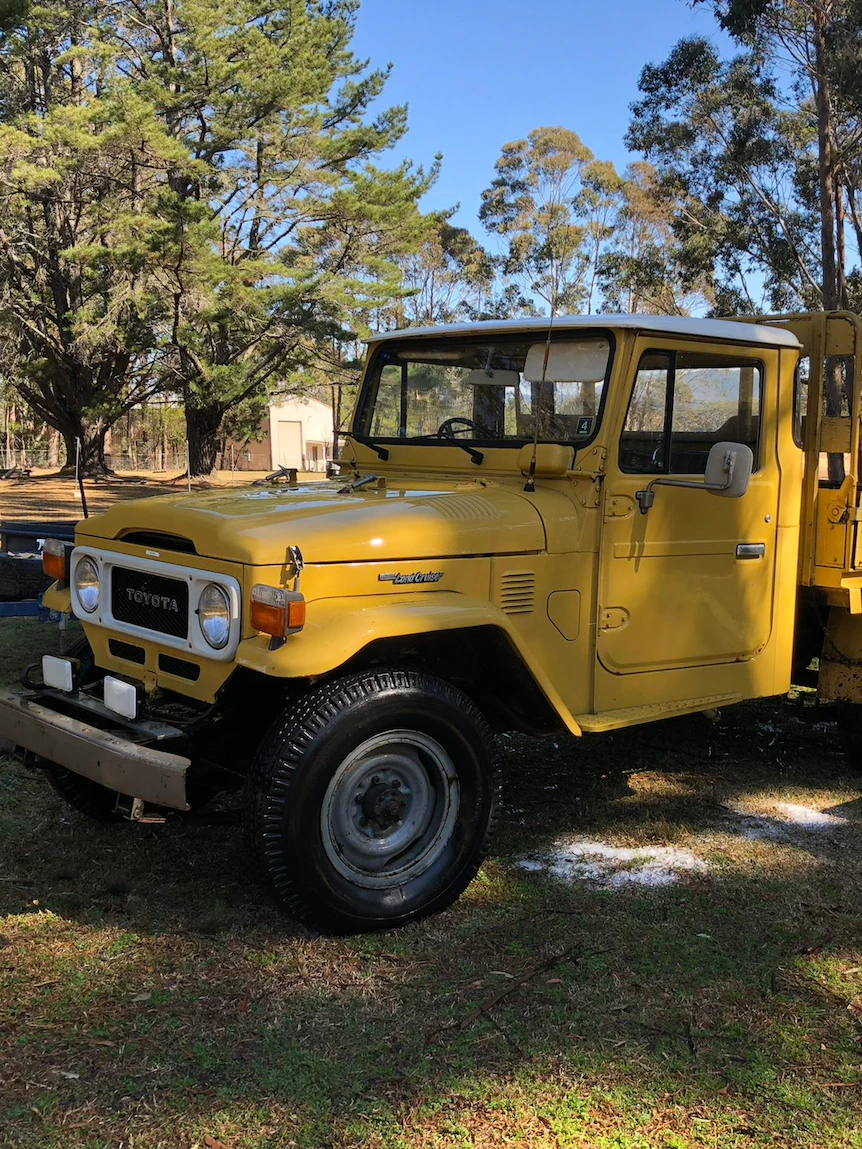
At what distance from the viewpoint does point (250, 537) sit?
11.1 ft

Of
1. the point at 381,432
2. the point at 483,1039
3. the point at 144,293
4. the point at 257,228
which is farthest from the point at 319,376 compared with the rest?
the point at 483,1039

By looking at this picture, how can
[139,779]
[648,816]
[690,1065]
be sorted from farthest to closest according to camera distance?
[648,816]
[139,779]
[690,1065]

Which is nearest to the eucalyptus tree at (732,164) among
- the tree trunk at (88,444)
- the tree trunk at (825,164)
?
the tree trunk at (825,164)

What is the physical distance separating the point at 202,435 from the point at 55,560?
1043 inches

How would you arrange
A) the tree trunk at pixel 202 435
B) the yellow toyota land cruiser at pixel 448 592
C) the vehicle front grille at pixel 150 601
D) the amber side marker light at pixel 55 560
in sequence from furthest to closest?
the tree trunk at pixel 202 435, the amber side marker light at pixel 55 560, the vehicle front grille at pixel 150 601, the yellow toyota land cruiser at pixel 448 592

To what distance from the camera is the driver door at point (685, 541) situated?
13.7ft

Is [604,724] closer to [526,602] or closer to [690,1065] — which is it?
[526,602]

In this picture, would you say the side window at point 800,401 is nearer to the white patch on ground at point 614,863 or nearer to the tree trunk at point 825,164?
the white patch on ground at point 614,863

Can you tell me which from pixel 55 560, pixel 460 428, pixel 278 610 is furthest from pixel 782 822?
pixel 55 560

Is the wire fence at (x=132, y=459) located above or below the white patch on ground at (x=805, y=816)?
above

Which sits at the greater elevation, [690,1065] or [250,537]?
[250,537]

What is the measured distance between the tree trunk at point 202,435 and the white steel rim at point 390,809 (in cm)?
2639

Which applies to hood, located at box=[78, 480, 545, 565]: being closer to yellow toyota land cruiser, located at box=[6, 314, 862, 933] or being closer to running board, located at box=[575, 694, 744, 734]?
yellow toyota land cruiser, located at box=[6, 314, 862, 933]

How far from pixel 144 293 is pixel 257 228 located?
16.3ft
